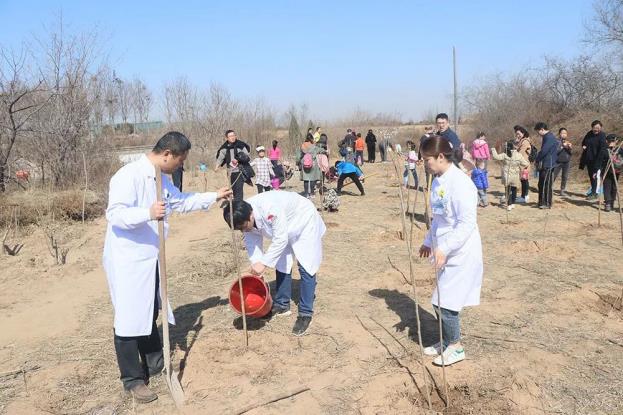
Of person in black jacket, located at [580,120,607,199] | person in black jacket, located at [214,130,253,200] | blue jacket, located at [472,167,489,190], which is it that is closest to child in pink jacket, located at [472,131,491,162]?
blue jacket, located at [472,167,489,190]

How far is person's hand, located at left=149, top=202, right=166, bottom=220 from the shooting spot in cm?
276

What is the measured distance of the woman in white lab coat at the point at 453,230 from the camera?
3.03 m

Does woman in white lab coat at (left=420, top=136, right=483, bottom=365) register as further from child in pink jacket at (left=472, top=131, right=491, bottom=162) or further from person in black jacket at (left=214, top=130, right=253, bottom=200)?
child in pink jacket at (left=472, top=131, right=491, bottom=162)

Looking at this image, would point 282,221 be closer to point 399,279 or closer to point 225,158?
point 399,279

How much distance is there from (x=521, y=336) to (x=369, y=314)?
4.27 ft

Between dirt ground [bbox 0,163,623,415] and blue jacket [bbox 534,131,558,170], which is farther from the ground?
blue jacket [bbox 534,131,558,170]

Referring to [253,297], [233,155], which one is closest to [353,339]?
[253,297]

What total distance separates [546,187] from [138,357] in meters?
8.46

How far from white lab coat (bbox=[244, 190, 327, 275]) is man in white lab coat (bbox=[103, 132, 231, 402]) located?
897 mm

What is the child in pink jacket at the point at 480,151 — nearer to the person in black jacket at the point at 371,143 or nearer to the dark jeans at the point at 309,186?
the dark jeans at the point at 309,186

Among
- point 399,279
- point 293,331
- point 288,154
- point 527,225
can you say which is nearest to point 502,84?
point 288,154

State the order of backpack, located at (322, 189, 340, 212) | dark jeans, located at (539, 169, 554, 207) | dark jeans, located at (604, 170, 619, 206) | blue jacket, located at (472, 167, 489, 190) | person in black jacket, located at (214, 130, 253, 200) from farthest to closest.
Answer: backpack, located at (322, 189, 340, 212)
blue jacket, located at (472, 167, 489, 190)
dark jeans, located at (539, 169, 554, 207)
dark jeans, located at (604, 170, 619, 206)
person in black jacket, located at (214, 130, 253, 200)

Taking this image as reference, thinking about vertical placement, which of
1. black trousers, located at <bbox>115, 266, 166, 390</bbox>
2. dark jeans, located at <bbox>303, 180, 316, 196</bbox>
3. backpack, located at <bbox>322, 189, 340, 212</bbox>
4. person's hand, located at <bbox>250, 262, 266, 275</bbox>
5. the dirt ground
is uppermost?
dark jeans, located at <bbox>303, 180, 316, 196</bbox>

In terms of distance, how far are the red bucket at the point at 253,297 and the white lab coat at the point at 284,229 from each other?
0.33 m
